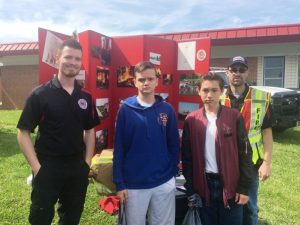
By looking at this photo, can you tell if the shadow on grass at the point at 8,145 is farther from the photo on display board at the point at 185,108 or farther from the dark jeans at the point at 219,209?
the dark jeans at the point at 219,209

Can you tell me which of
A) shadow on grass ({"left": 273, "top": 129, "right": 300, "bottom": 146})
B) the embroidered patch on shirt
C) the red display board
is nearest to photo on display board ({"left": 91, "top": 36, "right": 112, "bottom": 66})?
the red display board

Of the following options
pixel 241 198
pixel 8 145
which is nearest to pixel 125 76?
pixel 241 198

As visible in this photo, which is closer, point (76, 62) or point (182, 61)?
point (76, 62)

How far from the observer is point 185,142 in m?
2.89

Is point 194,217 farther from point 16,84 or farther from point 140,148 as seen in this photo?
point 16,84

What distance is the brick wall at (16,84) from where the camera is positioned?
19.0m

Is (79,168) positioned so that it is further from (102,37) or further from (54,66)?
(102,37)

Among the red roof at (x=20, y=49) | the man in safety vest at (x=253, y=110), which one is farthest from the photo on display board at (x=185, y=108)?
the red roof at (x=20, y=49)

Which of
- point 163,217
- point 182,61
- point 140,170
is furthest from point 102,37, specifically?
point 163,217

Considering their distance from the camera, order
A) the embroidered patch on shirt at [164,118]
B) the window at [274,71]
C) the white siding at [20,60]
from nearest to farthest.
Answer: the embroidered patch on shirt at [164,118], the window at [274,71], the white siding at [20,60]

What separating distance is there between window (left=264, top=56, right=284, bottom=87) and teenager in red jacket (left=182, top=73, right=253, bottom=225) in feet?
42.3

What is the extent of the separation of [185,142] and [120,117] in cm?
62

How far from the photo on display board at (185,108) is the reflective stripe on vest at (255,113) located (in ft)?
4.50

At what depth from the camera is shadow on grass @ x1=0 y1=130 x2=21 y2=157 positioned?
24.7 feet
